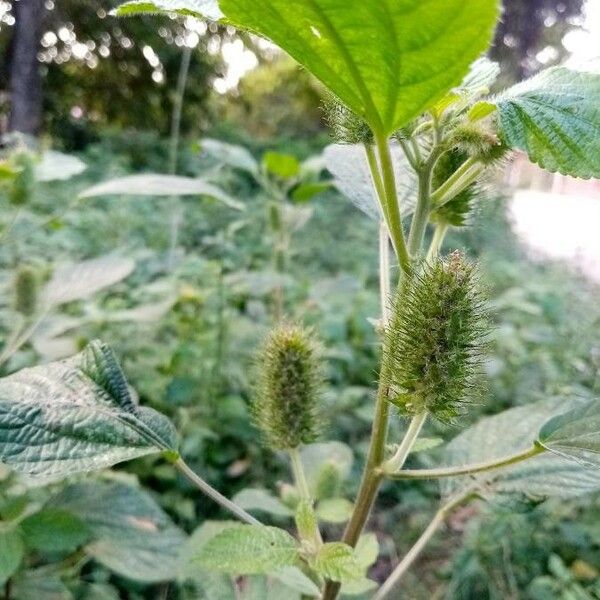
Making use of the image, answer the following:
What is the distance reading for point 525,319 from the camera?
2.90m

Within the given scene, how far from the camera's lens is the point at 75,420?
27.9 inches

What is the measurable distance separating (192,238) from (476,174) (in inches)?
142

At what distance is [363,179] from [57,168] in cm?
84

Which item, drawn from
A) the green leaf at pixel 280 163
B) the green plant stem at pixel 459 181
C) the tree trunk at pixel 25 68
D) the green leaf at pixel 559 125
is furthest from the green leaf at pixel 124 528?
the tree trunk at pixel 25 68

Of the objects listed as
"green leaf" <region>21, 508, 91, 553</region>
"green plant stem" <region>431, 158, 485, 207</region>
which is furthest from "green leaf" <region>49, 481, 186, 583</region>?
"green plant stem" <region>431, 158, 485, 207</region>

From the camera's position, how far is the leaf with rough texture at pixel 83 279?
4.64 ft

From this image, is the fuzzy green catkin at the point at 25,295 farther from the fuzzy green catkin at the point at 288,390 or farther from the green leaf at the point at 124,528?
the fuzzy green catkin at the point at 288,390

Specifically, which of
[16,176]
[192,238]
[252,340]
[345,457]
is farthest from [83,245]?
[345,457]

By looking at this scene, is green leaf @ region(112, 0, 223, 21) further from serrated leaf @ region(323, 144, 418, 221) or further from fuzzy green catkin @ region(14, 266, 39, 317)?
fuzzy green catkin @ region(14, 266, 39, 317)

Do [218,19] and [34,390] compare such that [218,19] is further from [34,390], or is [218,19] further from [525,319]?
[525,319]

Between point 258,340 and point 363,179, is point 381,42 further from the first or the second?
point 258,340

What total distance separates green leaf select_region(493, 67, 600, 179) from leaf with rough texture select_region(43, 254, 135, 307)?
40.7 inches

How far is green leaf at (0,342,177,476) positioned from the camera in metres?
0.66

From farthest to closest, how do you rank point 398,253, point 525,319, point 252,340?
point 525,319, point 252,340, point 398,253
